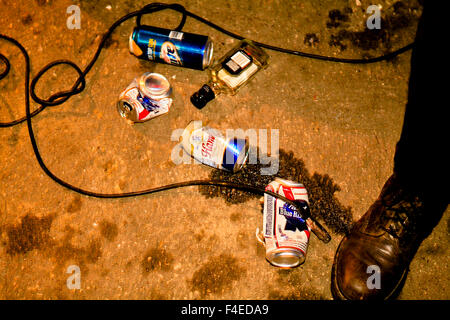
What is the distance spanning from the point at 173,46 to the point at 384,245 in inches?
53.5

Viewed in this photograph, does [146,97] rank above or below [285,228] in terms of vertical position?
above

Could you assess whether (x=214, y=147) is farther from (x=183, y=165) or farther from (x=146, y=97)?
(x=146, y=97)

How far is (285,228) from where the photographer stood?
52.9 inches

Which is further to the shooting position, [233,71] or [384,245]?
[233,71]

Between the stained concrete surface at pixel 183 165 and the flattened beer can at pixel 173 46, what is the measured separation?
128 millimetres

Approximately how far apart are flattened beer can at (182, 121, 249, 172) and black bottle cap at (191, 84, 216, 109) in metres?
0.16

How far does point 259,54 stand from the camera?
163 centimetres

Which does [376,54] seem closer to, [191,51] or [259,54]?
[259,54]

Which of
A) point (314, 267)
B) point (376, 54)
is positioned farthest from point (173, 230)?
point (376, 54)

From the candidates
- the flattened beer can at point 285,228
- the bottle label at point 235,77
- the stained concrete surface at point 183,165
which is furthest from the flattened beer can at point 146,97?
the flattened beer can at point 285,228

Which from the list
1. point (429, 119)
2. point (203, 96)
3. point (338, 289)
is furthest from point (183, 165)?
point (429, 119)

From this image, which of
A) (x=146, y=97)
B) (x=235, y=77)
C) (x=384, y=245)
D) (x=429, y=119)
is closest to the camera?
(x=429, y=119)

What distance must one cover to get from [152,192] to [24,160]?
71cm

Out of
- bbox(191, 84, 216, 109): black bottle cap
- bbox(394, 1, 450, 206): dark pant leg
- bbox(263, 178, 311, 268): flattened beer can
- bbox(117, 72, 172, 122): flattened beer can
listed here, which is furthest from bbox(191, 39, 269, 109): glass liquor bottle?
bbox(394, 1, 450, 206): dark pant leg
